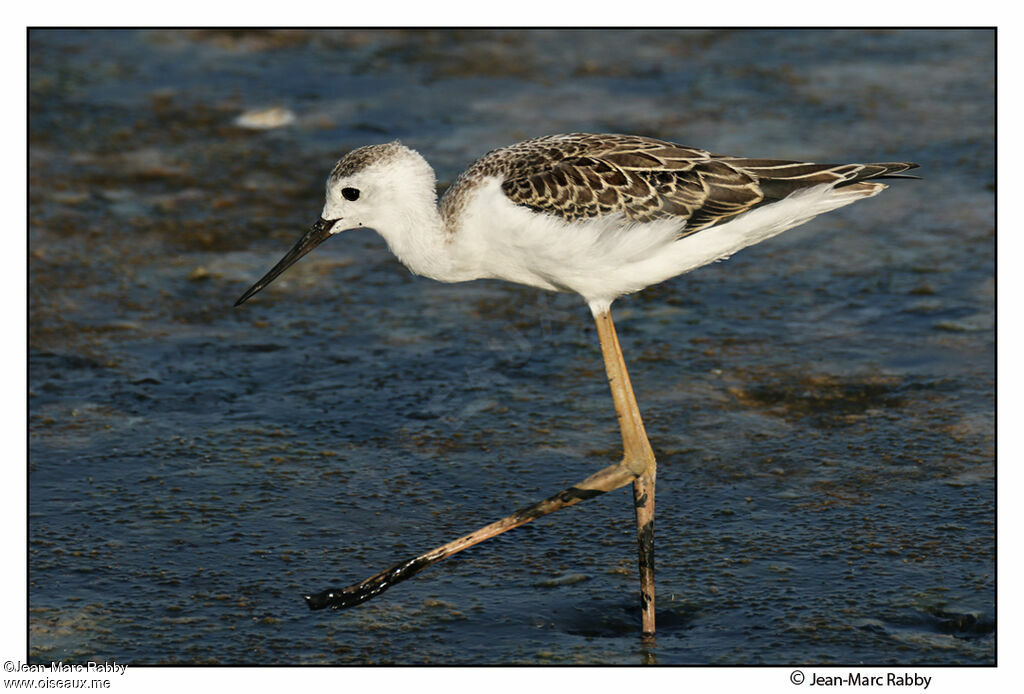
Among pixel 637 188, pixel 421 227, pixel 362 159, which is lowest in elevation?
pixel 421 227

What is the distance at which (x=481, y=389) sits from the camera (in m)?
8.05

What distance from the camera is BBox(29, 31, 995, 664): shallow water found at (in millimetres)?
5980

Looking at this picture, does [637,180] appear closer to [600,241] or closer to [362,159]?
[600,241]

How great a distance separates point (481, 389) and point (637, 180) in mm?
2255

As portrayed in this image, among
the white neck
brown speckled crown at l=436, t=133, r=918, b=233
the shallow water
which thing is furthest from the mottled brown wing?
the shallow water

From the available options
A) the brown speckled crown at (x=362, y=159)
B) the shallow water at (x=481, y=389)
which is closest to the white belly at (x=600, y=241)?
the brown speckled crown at (x=362, y=159)

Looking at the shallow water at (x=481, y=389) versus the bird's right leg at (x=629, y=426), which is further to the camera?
the bird's right leg at (x=629, y=426)

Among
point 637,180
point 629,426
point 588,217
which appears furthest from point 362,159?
point 629,426

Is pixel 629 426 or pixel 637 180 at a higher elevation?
pixel 637 180

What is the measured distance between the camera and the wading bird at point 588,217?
6000 millimetres

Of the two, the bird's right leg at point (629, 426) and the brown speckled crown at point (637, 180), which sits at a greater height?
the brown speckled crown at point (637, 180)

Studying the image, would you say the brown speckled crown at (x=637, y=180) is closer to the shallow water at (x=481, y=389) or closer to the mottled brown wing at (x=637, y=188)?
the mottled brown wing at (x=637, y=188)

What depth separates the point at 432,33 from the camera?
1342 centimetres

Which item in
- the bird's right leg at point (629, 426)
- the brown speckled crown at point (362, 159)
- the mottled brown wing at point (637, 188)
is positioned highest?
the brown speckled crown at point (362, 159)
